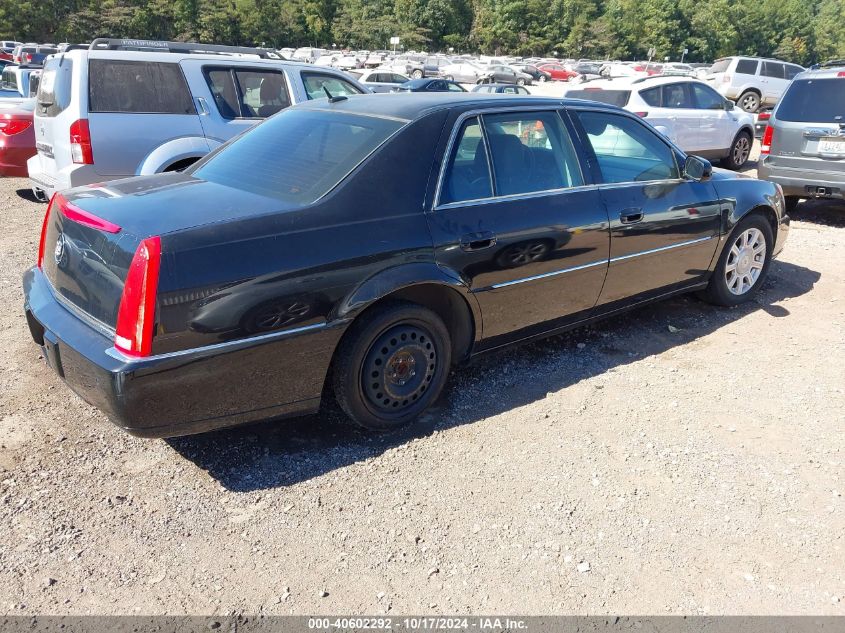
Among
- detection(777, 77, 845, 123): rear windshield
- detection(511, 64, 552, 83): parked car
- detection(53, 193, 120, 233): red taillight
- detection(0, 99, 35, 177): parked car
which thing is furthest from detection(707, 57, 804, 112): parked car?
detection(511, 64, 552, 83): parked car

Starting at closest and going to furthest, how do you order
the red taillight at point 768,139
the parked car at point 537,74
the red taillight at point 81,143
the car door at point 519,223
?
the car door at point 519,223 < the red taillight at point 81,143 < the red taillight at point 768,139 < the parked car at point 537,74

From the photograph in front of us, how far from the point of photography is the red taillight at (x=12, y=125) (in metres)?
8.87

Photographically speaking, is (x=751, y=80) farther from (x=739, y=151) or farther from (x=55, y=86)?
(x=55, y=86)

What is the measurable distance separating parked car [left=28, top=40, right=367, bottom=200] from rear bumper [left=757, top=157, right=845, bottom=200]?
6.25 meters

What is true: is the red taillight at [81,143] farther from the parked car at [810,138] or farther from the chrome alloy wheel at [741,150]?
the chrome alloy wheel at [741,150]

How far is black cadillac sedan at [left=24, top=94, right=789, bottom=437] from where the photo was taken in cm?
286

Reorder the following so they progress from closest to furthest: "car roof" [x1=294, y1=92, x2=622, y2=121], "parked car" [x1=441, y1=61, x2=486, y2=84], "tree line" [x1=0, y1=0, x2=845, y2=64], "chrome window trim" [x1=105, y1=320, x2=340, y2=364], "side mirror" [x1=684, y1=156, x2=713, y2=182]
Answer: "chrome window trim" [x1=105, y1=320, x2=340, y2=364], "car roof" [x1=294, y1=92, x2=622, y2=121], "side mirror" [x1=684, y1=156, x2=713, y2=182], "parked car" [x1=441, y1=61, x2=486, y2=84], "tree line" [x1=0, y1=0, x2=845, y2=64]

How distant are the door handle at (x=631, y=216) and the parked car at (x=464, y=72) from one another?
142ft

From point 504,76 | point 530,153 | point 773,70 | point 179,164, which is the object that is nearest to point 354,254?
point 530,153

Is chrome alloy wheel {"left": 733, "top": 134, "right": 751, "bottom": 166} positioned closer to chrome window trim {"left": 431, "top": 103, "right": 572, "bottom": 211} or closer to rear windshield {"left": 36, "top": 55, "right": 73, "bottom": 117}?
chrome window trim {"left": 431, "top": 103, "right": 572, "bottom": 211}

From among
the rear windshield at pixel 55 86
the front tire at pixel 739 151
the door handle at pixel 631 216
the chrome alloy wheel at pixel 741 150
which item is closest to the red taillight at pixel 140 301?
the door handle at pixel 631 216

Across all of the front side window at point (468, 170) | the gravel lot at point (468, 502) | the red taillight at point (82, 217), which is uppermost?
the front side window at point (468, 170)

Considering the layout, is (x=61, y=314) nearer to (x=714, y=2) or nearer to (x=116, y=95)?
(x=116, y=95)

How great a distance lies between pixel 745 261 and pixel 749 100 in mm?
19445
